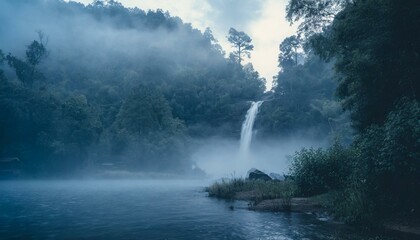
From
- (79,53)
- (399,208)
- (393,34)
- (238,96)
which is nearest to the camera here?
(399,208)

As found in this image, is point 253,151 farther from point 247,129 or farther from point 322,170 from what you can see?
point 322,170

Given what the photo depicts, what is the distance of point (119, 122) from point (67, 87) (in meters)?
44.3

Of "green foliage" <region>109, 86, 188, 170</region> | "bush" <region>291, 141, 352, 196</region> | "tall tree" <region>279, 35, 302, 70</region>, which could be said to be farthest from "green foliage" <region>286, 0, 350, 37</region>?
"tall tree" <region>279, 35, 302, 70</region>

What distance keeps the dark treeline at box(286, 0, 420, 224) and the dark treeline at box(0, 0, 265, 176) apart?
212 ft

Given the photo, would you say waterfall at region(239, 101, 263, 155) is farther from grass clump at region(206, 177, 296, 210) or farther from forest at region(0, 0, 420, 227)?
grass clump at region(206, 177, 296, 210)

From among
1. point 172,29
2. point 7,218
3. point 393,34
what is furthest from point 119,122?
point 172,29

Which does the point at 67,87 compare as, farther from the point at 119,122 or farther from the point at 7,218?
the point at 7,218

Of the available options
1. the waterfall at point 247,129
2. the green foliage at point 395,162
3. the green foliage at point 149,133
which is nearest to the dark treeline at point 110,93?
the green foliage at point 149,133

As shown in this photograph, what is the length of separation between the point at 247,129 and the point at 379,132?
74391mm

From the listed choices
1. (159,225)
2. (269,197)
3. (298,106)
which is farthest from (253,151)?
(159,225)

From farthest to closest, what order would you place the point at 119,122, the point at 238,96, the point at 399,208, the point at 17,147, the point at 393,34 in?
the point at 238,96 → the point at 119,122 → the point at 17,147 → the point at 393,34 → the point at 399,208

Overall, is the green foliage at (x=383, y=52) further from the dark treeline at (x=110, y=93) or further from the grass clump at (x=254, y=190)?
the dark treeline at (x=110, y=93)

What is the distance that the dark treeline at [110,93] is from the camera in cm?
7394

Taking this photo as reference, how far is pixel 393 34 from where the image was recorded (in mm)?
17078
